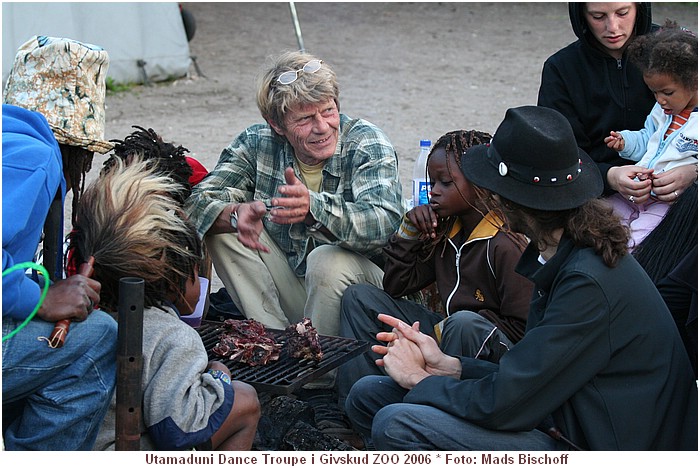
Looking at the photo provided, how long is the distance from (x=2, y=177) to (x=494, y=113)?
295 inches

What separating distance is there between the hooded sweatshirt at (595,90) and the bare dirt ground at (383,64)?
229 centimetres

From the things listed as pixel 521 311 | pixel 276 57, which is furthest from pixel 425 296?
pixel 276 57

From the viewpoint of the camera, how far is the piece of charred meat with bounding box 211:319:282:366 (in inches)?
128

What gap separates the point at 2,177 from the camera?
8.36 ft

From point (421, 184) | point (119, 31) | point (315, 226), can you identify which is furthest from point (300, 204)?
point (119, 31)

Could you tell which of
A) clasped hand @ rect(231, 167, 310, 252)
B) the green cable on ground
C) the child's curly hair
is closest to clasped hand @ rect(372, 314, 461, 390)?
the child's curly hair

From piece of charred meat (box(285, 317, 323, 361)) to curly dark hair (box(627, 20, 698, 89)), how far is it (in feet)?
5.61

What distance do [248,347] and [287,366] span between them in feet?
0.51

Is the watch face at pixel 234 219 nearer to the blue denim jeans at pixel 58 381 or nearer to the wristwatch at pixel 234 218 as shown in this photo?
the wristwatch at pixel 234 218

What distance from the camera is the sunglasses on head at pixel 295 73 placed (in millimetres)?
3955

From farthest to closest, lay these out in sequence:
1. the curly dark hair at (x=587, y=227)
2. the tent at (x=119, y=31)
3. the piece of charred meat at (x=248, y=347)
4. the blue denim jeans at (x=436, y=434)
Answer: the tent at (x=119, y=31) < the piece of charred meat at (x=248, y=347) < the blue denim jeans at (x=436, y=434) < the curly dark hair at (x=587, y=227)

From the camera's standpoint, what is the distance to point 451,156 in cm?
362

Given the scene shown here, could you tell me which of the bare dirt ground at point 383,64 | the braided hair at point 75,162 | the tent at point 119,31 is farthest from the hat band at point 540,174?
the tent at point 119,31

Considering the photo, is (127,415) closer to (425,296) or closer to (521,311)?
(521,311)
